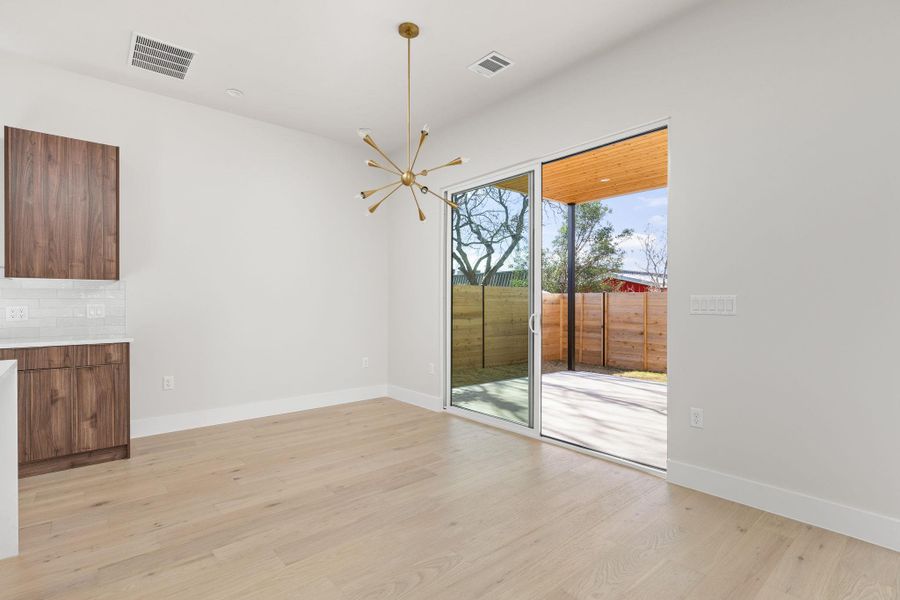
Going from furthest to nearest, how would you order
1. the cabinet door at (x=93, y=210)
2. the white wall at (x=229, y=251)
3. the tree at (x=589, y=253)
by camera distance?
1. the tree at (x=589, y=253)
2. the white wall at (x=229, y=251)
3. the cabinet door at (x=93, y=210)

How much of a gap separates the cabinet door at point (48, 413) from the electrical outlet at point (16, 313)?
0.66 meters

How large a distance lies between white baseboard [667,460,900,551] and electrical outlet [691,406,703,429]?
27 centimetres

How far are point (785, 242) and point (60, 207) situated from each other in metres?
4.87

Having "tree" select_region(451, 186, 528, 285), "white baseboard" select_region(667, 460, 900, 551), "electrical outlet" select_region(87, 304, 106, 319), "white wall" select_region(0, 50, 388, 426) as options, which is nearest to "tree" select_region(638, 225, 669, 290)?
"tree" select_region(451, 186, 528, 285)

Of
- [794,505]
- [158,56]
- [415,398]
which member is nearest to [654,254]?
[415,398]

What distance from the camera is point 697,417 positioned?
2.83 meters

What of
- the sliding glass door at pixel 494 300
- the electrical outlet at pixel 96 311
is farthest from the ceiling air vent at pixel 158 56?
the sliding glass door at pixel 494 300

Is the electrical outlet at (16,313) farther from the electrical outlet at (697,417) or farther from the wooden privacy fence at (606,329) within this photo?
the electrical outlet at (697,417)

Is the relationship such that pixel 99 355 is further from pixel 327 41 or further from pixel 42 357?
pixel 327 41

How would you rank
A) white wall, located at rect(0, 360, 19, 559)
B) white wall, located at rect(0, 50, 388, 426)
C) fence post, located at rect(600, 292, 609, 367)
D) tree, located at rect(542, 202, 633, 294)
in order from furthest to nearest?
tree, located at rect(542, 202, 633, 294) < fence post, located at rect(600, 292, 609, 367) < white wall, located at rect(0, 50, 388, 426) < white wall, located at rect(0, 360, 19, 559)

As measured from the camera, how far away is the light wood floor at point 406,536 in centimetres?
186

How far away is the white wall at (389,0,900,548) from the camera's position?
7.23 ft

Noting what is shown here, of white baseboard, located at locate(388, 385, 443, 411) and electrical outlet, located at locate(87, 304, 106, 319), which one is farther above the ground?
electrical outlet, located at locate(87, 304, 106, 319)

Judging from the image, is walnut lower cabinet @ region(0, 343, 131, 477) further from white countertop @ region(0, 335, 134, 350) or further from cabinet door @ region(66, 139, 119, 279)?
cabinet door @ region(66, 139, 119, 279)
